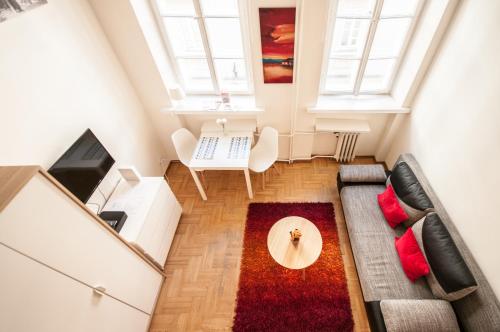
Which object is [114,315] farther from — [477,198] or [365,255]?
[477,198]

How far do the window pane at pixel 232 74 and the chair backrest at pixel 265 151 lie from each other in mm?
743

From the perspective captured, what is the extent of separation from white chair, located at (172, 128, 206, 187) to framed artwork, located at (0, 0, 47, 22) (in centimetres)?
166

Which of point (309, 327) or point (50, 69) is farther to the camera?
point (309, 327)

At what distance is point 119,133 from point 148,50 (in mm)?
1018

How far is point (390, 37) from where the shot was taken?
2.66 m

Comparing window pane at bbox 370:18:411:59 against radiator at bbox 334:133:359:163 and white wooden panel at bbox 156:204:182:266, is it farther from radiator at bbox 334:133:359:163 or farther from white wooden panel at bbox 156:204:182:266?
white wooden panel at bbox 156:204:182:266

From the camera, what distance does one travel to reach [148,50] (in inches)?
98.8

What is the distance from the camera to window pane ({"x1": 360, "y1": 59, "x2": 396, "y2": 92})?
2.87 metres

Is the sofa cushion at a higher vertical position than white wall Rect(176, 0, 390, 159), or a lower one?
lower

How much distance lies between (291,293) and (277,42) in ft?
8.75

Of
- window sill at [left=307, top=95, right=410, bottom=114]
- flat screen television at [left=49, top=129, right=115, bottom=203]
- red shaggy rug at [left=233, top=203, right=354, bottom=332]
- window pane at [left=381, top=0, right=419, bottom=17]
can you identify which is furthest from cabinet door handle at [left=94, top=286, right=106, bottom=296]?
window pane at [left=381, top=0, right=419, bottom=17]

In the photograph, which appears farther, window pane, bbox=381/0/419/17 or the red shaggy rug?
window pane, bbox=381/0/419/17

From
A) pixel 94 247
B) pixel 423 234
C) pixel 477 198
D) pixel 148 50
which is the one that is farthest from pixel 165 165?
pixel 477 198

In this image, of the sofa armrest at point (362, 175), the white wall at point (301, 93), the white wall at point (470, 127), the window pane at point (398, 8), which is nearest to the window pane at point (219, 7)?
the white wall at point (301, 93)
